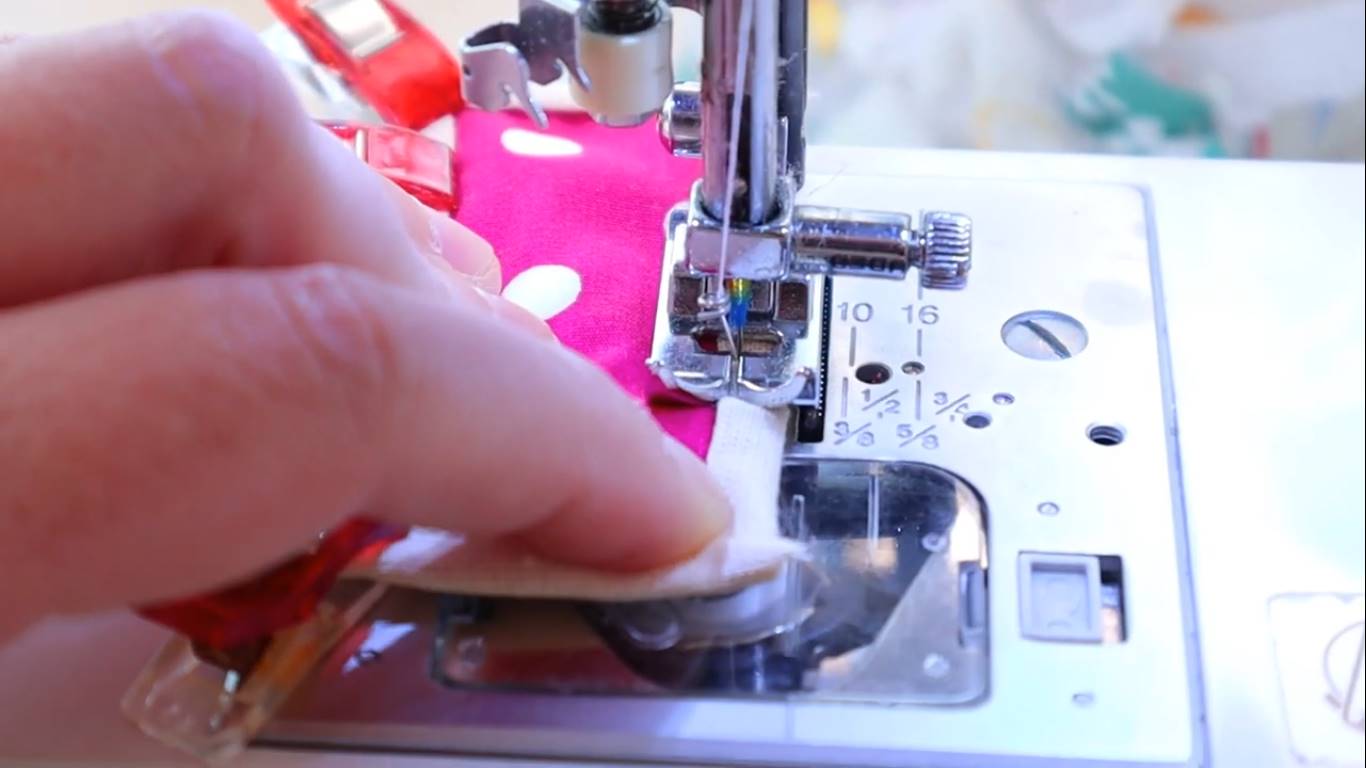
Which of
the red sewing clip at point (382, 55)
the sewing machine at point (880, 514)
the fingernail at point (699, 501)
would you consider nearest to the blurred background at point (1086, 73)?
the red sewing clip at point (382, 55)

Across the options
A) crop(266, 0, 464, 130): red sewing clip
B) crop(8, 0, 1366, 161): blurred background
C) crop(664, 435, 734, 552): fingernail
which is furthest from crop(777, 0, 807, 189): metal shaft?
crop(8, 0, 1366, 161): blurred background

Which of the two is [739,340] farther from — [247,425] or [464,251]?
[247,425]

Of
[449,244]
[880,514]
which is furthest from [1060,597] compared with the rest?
[449,244]

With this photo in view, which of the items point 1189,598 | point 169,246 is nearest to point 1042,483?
point 1189,598

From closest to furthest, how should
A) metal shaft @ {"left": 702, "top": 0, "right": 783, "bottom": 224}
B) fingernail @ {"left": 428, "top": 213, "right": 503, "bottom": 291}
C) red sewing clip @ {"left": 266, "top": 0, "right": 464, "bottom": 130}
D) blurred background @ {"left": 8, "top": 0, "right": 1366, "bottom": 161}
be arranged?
1. metal shaft @ {"left": 702, "top": 0, "right": 783, "bottom": 224}
2. fingernail @ {"left": 428, "top": 213, "right": 503, "bottom": 291}
3. red sewing clip @ {"left": 266, "top": 0, "right": 464, "bottom": 130}
4. blurred background @ {"left": 8, "top": 0, "right": 1366, "bottom": 161}

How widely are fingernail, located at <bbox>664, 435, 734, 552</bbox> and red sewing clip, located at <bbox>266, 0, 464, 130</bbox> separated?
0.94ft

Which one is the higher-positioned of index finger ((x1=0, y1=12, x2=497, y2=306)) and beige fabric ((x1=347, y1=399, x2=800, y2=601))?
index finger ((x1=0, y1=12, x2=497, y2=306))

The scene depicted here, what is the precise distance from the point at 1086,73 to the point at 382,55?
453mm

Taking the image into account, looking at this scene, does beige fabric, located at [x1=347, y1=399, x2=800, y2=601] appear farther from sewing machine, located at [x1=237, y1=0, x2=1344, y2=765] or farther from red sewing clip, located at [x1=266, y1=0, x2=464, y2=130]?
red sewing clip, located at [x1=266, y1=0, x2=464, y2=130]

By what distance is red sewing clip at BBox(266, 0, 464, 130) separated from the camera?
739mm

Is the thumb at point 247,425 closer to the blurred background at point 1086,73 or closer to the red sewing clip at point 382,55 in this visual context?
the red sewing clip at point 382,55

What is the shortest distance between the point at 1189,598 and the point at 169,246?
1.22 feet

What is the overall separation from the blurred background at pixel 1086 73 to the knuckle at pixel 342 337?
507 mm

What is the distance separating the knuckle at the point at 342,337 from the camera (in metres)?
0.41
